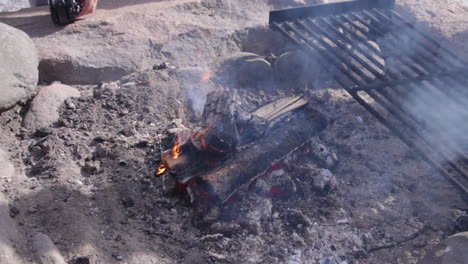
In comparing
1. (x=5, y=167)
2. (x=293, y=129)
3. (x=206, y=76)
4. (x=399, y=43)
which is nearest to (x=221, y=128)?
(x=293, y=129)

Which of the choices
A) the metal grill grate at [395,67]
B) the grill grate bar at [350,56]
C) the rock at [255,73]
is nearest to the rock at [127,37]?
the rock at [255,73]

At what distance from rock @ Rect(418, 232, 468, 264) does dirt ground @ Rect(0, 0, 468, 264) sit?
1.09ft

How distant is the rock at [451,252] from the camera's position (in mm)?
2652

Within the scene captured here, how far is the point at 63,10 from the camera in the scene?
4.88 metres

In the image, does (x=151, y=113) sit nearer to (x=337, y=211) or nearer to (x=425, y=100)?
(x=337, y=211)

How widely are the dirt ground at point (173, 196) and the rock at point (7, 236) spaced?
0.06 meters

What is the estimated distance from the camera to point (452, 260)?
2.65m

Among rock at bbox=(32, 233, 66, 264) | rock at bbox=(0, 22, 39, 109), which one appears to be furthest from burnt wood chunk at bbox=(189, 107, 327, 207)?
rock at bbox=(0, 22, 39, 109)

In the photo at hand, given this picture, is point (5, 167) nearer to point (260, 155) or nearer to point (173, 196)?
point (173, 196)

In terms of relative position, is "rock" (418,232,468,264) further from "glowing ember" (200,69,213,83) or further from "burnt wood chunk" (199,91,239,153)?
"glowing ember" (200,69,213,83)

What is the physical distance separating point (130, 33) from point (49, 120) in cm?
168

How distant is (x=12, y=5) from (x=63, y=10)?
133 inches

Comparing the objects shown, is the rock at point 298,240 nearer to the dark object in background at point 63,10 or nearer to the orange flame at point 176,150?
the orange flame at point 176,150

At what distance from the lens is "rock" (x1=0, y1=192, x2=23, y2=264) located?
2459 mm
